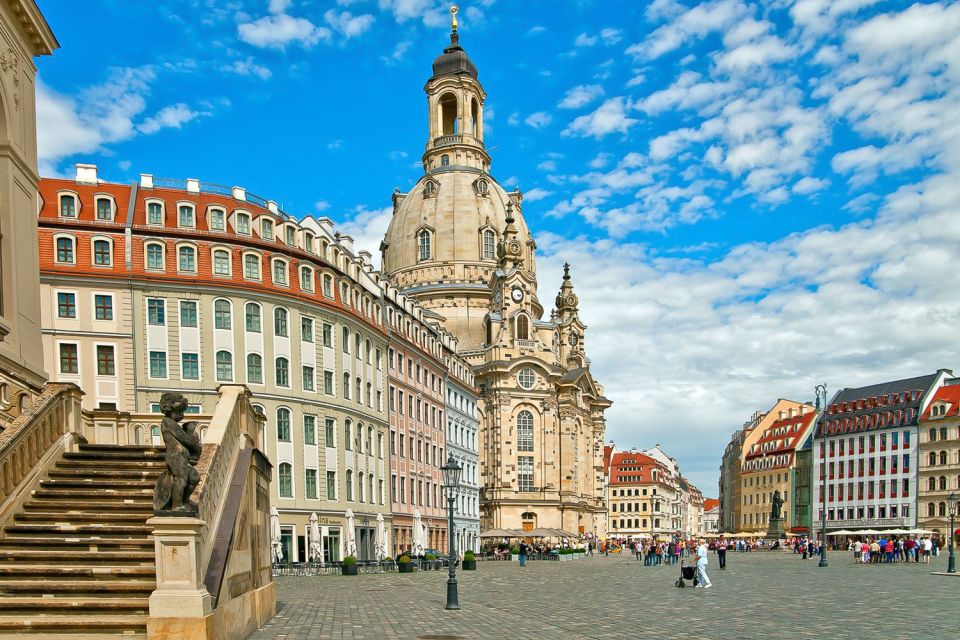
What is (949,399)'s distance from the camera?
109 meters

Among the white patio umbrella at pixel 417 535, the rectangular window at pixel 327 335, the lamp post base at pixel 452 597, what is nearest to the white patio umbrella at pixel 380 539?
the white patio umbrella at pixel 417 535

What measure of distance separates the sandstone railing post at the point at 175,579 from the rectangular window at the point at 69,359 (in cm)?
3658

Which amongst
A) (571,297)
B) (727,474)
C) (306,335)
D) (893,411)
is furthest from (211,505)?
(727,474)

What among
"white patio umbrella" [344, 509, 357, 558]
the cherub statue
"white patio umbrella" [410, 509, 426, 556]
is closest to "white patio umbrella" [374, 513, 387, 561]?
"white patio umbrella" [410, 509, 426, 556]

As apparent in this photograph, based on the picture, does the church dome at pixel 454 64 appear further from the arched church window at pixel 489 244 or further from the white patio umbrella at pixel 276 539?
the white patio umbrella at pixel 276 539

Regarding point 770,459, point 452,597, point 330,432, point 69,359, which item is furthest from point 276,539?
point 770,459

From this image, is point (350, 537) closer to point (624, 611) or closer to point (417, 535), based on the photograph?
point (417, 535)

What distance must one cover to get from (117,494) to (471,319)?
110 m

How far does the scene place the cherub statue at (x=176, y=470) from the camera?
42.5 ft

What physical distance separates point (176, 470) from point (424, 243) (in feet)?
382

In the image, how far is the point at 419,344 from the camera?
72.6 meters

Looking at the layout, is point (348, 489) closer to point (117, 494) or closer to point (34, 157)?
point (34, 157)

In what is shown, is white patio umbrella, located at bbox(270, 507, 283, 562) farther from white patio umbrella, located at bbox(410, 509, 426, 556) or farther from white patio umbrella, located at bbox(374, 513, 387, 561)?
white patio umbrella, located at bbox(410, 509, 426, 556)

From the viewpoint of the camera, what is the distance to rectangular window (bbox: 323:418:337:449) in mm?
54188
